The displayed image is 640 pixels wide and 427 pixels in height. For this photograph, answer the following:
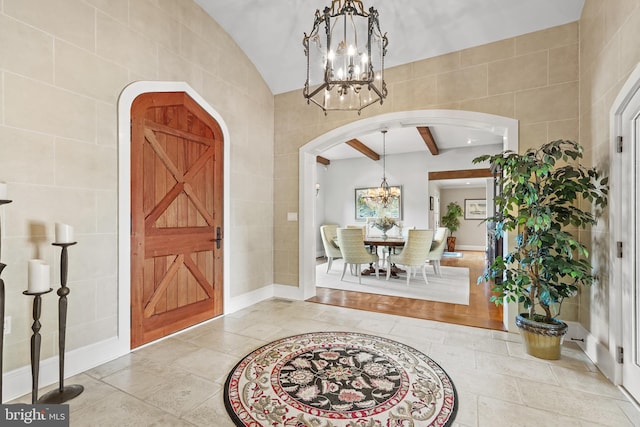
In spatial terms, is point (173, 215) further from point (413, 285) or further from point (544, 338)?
point (413, 285)

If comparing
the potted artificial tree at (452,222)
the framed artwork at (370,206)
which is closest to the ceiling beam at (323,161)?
the framed artwork at (370,206)

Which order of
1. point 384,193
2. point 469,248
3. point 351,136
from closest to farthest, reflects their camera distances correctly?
point 351,136
point 384,193
point 469,248

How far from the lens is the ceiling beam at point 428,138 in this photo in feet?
19.0

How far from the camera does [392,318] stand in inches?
134

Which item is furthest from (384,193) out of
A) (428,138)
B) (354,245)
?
(354,245)

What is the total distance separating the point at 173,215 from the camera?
9.64 feet

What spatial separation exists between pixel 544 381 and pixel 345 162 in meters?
7.69

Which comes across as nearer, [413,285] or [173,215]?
[173,215]

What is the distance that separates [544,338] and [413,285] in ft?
8.81

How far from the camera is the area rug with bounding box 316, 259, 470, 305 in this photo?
4.40 metres

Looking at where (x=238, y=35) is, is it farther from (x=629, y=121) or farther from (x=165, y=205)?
(x=629, y=121)

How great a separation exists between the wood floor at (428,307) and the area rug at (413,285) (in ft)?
0.62

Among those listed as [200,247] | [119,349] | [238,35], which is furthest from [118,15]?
[119,349]

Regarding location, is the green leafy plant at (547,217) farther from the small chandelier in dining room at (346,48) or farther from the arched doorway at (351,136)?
the small chandelier in dining room at (346,48)
